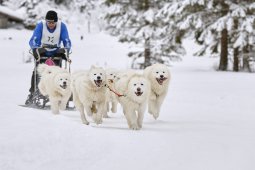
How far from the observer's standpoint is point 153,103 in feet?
28.7

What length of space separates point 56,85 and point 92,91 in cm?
133

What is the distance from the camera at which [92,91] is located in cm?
749

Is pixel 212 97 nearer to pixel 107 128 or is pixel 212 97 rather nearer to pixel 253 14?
pixel 107 128

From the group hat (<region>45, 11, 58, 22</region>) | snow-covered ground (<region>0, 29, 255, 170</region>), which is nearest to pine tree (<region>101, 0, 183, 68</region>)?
snow-covered ground (<region>0, 29, 255, 170</region>)

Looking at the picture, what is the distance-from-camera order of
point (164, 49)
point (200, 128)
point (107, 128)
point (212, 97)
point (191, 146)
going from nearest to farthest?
1. point (191, 146)
2. point (107, 128)
3. point (200, 128)
4. point (212, 97)
5. point (164, 49)

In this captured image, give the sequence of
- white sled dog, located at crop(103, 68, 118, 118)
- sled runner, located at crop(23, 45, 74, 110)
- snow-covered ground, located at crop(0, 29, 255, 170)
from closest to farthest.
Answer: snow-covered ground, located at crop(0, 29, 255, 170) → white sled dog, located at crop(103, 68, 118, 118) → sled runner, located at crop(23, 45, 74, 110)

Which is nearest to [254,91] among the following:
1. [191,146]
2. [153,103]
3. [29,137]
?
[153,103]

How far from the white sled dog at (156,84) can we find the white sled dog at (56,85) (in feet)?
5.01

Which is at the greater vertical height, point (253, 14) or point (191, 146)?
point (253, 14)

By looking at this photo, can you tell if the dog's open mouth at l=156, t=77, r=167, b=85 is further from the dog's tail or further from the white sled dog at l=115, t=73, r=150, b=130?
the dog's tail

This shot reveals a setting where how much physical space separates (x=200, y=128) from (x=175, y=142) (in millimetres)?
1410

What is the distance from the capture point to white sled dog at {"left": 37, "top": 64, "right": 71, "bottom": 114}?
27.9 ft

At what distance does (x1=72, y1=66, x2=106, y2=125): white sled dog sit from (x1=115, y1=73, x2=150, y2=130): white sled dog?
0.37 metres

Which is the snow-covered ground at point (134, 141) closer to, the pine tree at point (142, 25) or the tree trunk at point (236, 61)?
the tree trunk at point (236, 61)
